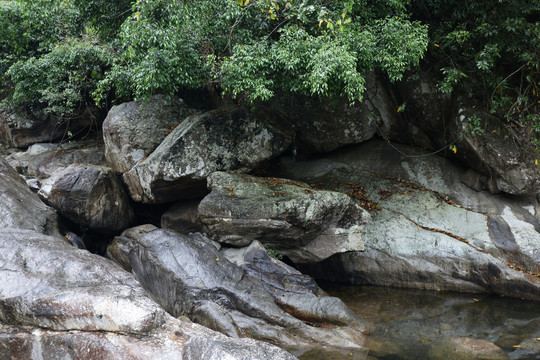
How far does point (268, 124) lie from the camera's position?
457 inches

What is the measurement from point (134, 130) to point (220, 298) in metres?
5.93

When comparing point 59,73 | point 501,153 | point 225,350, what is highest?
point 501,153

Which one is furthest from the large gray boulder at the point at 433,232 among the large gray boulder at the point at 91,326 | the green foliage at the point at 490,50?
the large gray boulder at the point at 91,326

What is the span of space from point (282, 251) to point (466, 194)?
566 centimetres

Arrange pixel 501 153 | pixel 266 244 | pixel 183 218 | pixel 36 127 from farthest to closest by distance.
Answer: pixel 36 127 → pixel 183 218 → pixel 501 153 → pixel 266 244

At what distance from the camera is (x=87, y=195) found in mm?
10992

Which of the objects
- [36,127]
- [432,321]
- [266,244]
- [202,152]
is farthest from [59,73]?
[432,321]

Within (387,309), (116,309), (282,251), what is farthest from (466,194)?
(116,309)

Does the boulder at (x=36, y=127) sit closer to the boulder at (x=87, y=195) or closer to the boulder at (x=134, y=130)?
the boulder at (x=134, y=130)

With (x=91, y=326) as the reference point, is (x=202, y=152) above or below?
above

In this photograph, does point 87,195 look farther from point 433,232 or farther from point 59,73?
point 433,232

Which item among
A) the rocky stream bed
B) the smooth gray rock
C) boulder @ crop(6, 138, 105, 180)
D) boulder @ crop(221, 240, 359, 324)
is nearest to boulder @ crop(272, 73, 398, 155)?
the rocky stream bed

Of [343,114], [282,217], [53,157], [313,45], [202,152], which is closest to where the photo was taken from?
[313,45]

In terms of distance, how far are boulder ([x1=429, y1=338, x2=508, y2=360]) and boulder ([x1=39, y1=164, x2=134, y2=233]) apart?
877 centimetres
